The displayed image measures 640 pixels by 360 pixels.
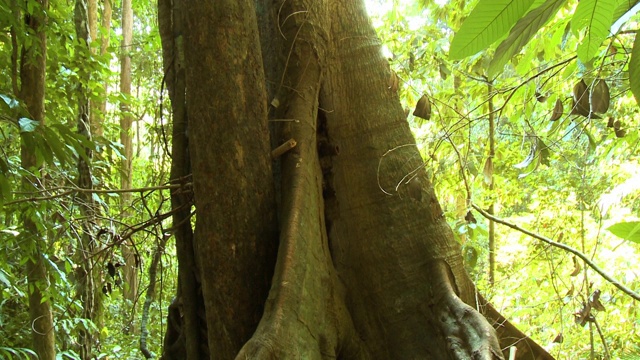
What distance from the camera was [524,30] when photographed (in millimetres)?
621

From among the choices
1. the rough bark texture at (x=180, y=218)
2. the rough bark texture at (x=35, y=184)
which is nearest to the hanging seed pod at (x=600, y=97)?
the rough bark texture at (x=180, y=218)

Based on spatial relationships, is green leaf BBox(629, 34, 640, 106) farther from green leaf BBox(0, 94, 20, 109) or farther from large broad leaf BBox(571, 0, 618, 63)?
green leaf BBox(0, 94, 20, 109)

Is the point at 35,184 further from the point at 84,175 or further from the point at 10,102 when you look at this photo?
the point at 10,102

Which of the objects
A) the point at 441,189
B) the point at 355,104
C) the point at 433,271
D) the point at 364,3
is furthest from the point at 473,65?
the point at 433,271

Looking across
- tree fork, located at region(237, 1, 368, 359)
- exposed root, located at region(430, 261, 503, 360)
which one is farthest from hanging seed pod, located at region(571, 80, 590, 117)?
tree fork, located at region(237, 1, 368, 359)

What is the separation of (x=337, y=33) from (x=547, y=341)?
384 centimetres

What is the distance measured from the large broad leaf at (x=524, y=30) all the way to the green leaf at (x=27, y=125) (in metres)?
1.58

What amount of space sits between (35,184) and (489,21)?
2653 millimetres

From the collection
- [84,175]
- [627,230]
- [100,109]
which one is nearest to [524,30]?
[627,230]

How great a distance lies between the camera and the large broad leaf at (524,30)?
59cm

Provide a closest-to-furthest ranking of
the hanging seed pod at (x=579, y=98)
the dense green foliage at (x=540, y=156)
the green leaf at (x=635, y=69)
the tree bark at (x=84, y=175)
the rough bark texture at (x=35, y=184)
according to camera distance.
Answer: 1. the green leaf at (x=635, y=69)
2. the hanging seed pod at (x=579, y=98)
3. the dense green foliage at (x=540, y=156)
4. the rough bark texture at (x=35, y=184)
5. the tree bark at (x=84, y=175)

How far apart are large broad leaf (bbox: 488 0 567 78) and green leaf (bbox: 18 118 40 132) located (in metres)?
1.58

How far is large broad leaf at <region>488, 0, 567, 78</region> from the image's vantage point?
59 cm

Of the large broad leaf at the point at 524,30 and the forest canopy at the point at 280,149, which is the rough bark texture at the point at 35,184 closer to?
the forest canopy at the point at 280,149
